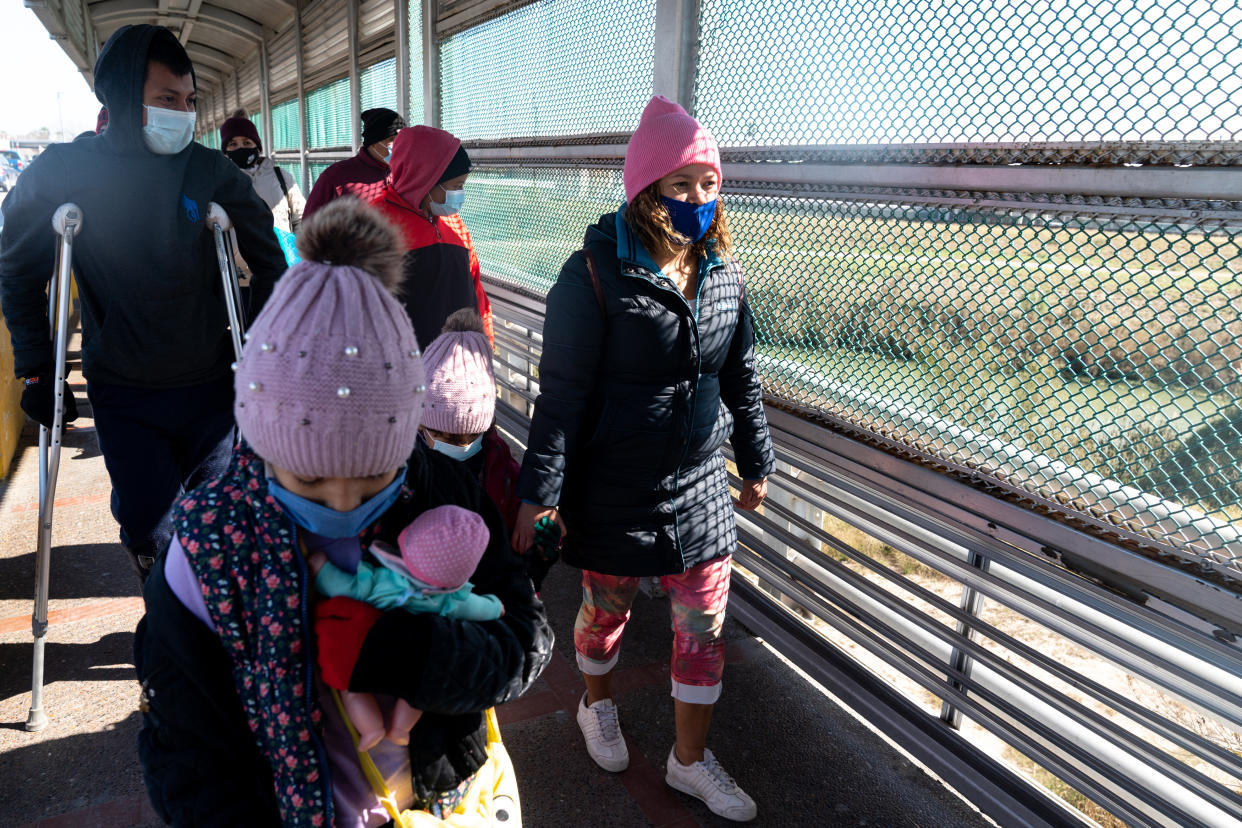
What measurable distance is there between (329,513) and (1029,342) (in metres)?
1.97

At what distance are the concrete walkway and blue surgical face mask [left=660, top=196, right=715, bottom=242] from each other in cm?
189

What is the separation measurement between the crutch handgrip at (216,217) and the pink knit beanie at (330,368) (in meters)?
1.87

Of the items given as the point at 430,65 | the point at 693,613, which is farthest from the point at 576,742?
the point at 430,65

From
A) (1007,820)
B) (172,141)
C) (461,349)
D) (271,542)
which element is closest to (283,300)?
(271,542)

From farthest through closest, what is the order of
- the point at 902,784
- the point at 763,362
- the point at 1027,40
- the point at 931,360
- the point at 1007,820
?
the point at 763,362
the point at 902,784
the point at 931,360
the point at 1007,820
the point at 1027,40

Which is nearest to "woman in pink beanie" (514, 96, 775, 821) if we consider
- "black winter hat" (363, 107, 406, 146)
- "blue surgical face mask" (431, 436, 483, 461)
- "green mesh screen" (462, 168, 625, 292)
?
"blue surgical face mask" (431, 436, 483, 461)

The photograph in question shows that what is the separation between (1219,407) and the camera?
1.95m

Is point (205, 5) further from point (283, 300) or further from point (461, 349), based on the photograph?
point (283, 300)

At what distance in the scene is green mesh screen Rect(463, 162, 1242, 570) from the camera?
1.98 metres

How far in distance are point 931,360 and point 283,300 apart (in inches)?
83.5

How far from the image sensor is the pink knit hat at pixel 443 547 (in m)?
1.35

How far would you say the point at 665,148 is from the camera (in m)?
2.39

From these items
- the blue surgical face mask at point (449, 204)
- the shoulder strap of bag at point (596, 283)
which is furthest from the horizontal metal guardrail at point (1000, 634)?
the blue surgical face mask at point (449, 204)

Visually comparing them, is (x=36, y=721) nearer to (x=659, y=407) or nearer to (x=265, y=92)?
(x=659, y=407)
